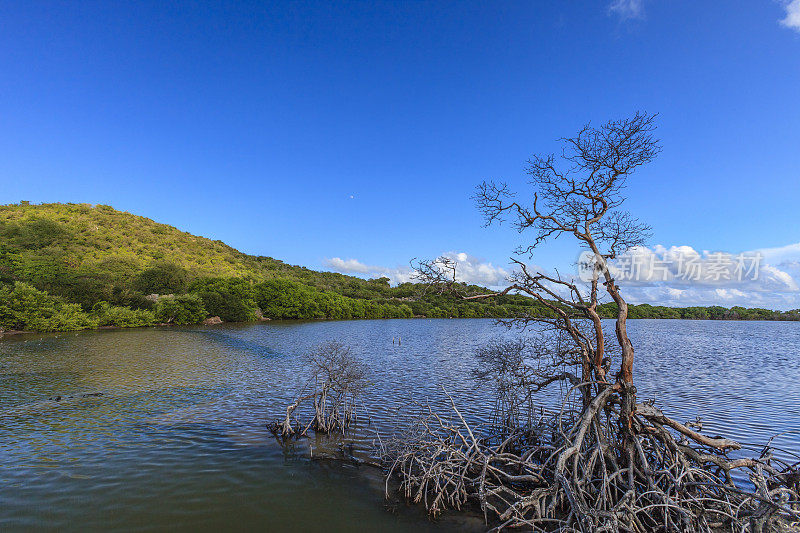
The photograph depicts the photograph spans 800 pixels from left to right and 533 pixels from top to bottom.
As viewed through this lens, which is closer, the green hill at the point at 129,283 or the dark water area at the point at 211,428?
the dark water area at the point at 211,428

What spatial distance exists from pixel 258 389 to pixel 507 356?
1318cm

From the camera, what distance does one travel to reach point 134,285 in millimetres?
59344

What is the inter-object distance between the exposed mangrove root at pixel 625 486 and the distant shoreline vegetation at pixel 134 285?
3243 millimetres

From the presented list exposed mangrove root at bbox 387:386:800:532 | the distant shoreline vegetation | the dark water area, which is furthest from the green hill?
the dark water area

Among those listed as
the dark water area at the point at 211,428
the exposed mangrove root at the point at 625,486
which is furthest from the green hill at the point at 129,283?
the dark water area at the point at 211,428

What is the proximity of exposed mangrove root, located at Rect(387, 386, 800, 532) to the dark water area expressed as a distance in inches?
39.4

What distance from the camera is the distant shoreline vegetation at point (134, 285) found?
41.8 metres

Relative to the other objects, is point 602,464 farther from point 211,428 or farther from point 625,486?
point 211,428

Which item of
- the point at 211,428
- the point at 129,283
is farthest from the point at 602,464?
the point at 129,283

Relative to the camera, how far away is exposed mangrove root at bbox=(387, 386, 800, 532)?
6137 mm

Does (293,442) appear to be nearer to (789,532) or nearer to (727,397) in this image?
(789,532)

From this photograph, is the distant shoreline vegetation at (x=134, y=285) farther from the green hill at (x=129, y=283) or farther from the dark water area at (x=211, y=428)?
the dark water area at (x=211, y=428)

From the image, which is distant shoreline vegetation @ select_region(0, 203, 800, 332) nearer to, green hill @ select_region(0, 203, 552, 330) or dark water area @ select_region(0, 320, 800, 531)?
green hill @ select_region(0, 203, 552, 330)

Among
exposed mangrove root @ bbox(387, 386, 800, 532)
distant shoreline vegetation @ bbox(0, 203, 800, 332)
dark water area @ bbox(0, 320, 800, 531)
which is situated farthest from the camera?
distant shoreline vegetation @ bbox(0, 203, 800, 332)
